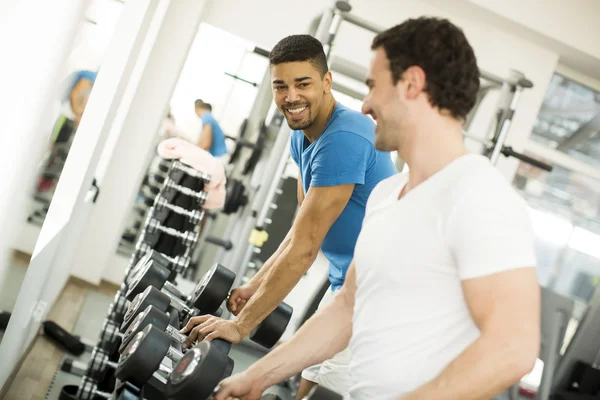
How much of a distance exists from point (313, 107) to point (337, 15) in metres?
1.98

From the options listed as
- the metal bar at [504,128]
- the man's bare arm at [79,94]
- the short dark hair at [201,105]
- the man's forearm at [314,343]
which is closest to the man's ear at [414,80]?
the man's forearm at [314,343]

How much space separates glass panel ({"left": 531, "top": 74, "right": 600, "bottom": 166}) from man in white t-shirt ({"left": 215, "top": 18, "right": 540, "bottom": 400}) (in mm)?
5525

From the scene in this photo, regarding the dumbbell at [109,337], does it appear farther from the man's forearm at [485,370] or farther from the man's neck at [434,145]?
the man's forearm at [485,370]

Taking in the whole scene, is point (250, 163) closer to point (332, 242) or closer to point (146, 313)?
point (332, 242)

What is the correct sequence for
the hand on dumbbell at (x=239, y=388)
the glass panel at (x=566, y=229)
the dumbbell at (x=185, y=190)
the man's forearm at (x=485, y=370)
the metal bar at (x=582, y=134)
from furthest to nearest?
the glass panel at (x=566, y=229), the metal bar at (x=582, y=134), the dumbbell at (x=185, y=190), the hand on dumbbell at (x=239, y=388), the man's forearm at (x=485, y=370)

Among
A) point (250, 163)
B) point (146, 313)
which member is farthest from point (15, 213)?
point (250, 163)

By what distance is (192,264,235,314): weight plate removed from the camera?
2.10m

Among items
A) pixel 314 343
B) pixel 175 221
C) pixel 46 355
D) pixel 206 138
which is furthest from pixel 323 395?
pixel 206 138

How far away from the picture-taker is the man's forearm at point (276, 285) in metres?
1.89

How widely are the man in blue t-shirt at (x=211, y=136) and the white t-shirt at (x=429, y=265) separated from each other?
424 centimetres

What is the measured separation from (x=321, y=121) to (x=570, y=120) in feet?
17.0

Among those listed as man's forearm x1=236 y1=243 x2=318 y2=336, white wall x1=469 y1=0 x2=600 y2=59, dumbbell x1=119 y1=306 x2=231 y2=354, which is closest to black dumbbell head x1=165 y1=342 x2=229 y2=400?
dumbbell x1=119 y1=306 x2=231 y2=354

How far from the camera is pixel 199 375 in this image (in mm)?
1255

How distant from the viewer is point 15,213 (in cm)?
191
